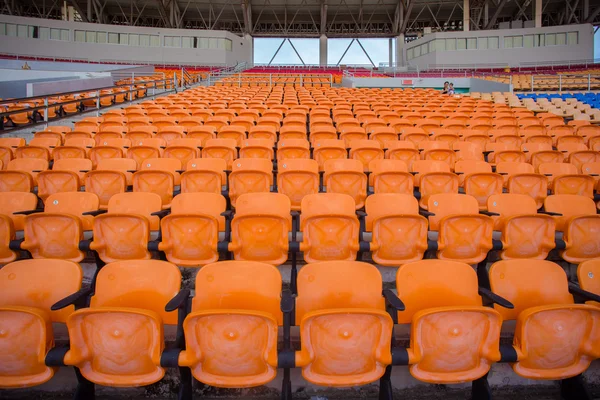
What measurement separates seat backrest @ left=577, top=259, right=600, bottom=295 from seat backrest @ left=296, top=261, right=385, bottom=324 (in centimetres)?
145

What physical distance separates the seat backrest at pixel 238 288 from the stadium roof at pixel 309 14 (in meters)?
36.3

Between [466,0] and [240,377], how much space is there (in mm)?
35287

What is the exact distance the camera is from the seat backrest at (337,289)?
2.51m

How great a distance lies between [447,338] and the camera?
208 cm

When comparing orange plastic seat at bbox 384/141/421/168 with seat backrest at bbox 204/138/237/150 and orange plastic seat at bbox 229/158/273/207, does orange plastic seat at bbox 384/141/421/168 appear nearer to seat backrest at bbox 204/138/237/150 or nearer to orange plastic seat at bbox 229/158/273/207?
orange plastic seat at bbox 229/158/273/207

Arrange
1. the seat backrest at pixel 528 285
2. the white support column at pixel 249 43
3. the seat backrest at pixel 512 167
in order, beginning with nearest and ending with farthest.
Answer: the seat backrest at pixel 528 285 < the seat backrest at pixel 512 167 < the white support column at pixel 249 43

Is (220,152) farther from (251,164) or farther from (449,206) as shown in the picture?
(449,206)

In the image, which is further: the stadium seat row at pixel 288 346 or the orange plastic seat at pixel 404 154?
the orange plastic seat at pixel 404 154

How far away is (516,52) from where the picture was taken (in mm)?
29281

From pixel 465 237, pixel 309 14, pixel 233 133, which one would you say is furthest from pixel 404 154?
pixel 309 14

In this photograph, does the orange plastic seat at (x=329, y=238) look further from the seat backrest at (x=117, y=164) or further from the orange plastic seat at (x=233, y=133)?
the orange plastic seat at (x=233, y=133)

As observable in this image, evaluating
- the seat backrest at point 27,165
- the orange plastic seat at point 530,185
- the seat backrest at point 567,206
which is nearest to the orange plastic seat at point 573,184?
the orange plastic seat at point 530,185

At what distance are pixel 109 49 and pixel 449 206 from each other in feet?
113

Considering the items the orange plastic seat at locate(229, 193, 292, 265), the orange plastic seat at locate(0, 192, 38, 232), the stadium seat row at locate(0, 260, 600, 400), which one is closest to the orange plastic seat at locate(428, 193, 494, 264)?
the stadium seat row at locate(0, 260, 600, 400)
